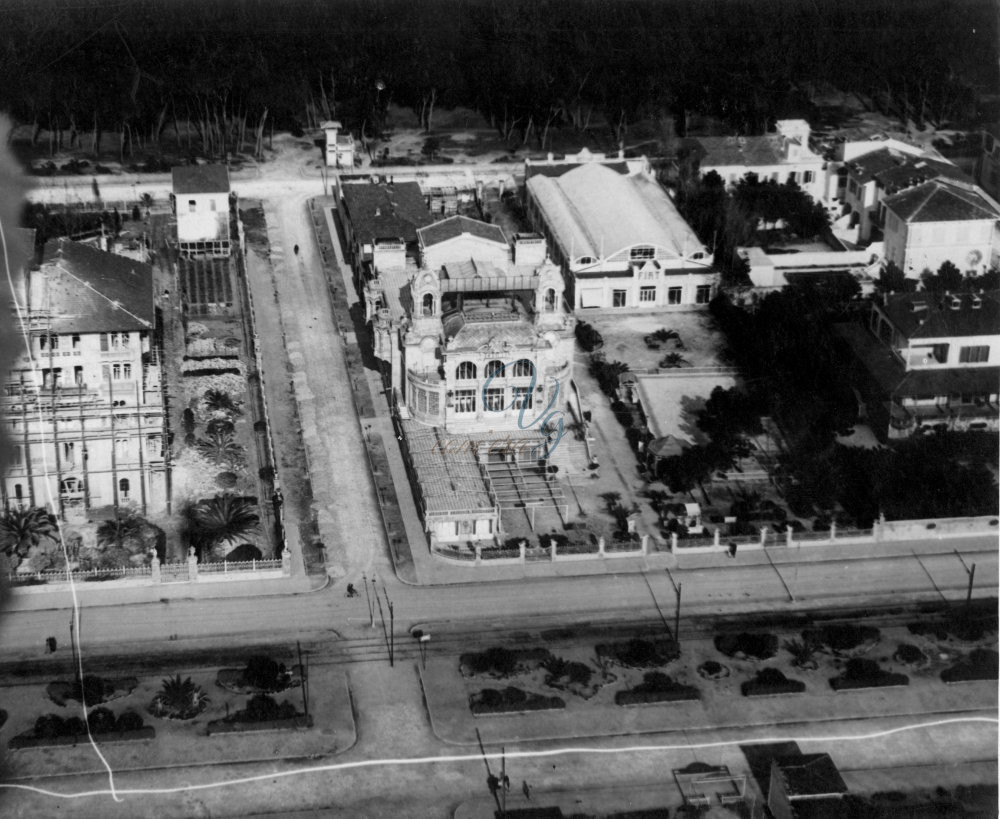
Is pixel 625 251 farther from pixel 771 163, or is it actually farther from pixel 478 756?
pixel 478 756

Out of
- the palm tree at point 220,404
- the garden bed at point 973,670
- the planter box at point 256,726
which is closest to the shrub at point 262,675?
the planter box at point 256,726

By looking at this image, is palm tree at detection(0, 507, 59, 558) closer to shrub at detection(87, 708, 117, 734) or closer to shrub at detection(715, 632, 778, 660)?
shrub at detection(87, 708, 117, 734)

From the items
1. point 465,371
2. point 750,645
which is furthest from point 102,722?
point 465,371

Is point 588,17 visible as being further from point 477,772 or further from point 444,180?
point 477,772

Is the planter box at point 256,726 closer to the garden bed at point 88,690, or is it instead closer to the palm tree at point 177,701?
the palm tree at point 177,701

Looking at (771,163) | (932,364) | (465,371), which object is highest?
(771,163)

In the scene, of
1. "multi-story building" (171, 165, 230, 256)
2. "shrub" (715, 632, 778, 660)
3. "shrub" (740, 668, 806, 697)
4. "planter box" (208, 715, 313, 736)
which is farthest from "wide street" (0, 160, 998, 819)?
"multi-story building" (171, 165, 230, 256)
